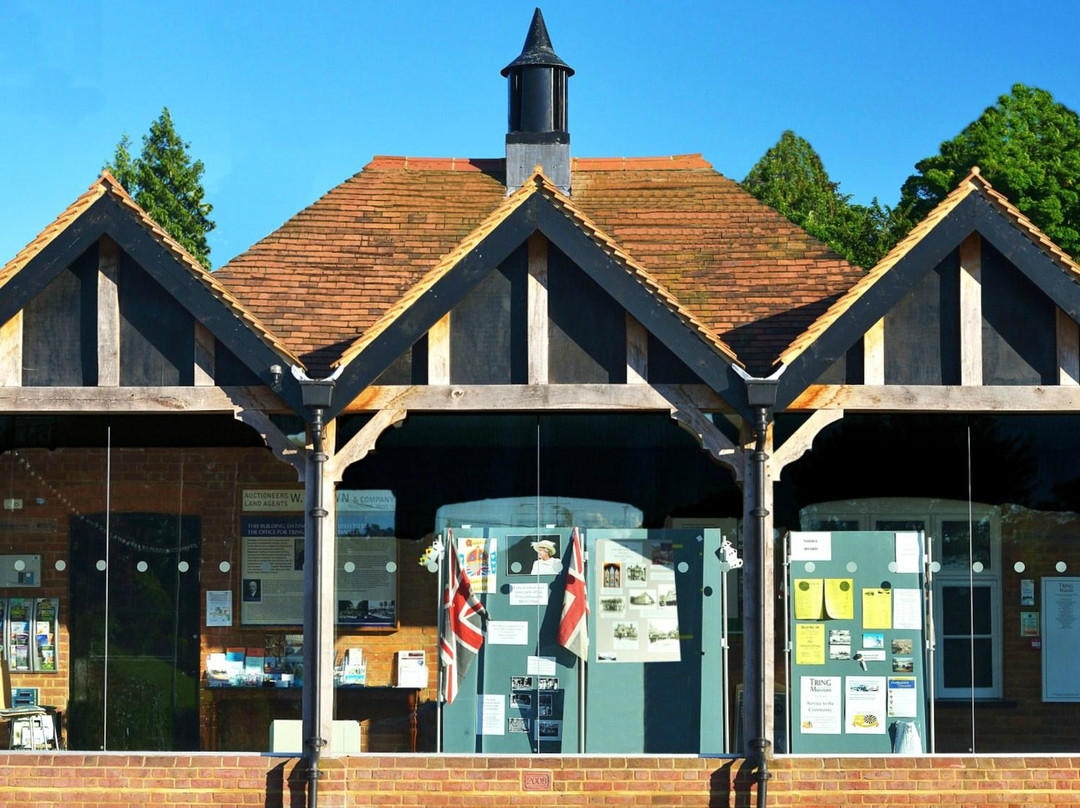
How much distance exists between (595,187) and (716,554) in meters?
6.31

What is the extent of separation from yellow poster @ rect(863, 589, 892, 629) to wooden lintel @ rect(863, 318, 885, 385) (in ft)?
6.15

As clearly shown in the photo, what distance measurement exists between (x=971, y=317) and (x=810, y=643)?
296 cm

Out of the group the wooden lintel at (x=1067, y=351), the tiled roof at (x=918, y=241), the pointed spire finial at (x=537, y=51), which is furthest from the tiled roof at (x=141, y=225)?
the pointed spire finial at (x=537, y=51)

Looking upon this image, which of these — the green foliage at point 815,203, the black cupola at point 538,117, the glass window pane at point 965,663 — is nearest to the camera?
the glass window pane at point 965,663

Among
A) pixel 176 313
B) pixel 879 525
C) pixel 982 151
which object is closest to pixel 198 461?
pixel 176 313

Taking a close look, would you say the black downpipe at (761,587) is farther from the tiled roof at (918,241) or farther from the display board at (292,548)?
the display board at (292,548)

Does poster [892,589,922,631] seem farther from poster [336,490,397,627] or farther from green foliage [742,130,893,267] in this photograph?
green foliage [742,130,893,267]

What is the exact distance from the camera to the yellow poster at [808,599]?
41.2 ft

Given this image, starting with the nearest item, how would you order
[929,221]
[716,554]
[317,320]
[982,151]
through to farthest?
[929,221]
[716,554]
[317,320]
[982,151]

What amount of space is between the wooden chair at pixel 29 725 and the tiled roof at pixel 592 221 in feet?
12.4

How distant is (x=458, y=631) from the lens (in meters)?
12.8

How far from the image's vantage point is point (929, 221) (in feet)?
38.7

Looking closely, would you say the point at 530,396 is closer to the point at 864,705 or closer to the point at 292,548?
the point at 292,548

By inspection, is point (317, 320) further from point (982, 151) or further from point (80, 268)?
point (982, 151)
